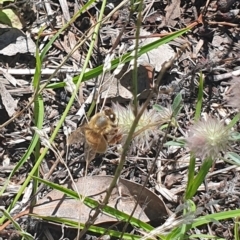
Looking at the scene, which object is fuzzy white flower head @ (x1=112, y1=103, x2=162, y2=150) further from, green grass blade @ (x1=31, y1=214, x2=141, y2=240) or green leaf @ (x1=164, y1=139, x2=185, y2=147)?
green grass blade @ (x1=31, y1=214, x2=141, y2=240)

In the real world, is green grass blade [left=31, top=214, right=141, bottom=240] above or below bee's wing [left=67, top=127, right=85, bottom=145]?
below

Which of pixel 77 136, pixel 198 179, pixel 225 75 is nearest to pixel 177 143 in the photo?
pixel 198 179

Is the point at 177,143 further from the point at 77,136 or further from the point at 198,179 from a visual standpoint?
the point at 77,136

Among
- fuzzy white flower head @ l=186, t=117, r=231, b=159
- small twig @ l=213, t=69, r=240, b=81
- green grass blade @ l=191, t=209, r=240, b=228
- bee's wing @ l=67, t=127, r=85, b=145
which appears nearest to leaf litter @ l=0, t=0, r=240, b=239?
small twig @ l=213, t=69, r=240, b=81

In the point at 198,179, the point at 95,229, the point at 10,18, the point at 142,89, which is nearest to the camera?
the point at 198,179

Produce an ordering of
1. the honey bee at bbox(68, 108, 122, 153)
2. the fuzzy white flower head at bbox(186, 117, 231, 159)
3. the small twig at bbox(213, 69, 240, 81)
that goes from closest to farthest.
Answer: the fuzzy white flower head at bbox(186, 117, 231, 159) < the honey bee at bbox(68, 108, 122, 153) < the small twig at bbox(213, 69, 240, 81)

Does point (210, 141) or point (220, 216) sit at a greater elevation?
point (210, 141)

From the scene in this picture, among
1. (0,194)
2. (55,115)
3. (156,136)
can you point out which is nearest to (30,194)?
(0,194)
